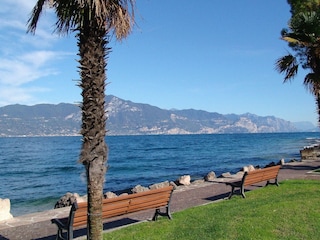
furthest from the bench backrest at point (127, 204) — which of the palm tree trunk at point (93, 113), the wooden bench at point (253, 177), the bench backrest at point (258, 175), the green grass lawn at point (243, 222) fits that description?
the bench backrest at point (258, 175)

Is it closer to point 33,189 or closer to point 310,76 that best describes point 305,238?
point 310,76

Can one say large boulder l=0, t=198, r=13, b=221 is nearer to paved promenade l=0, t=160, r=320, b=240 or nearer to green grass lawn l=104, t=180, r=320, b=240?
paved promenade l=0, t=160, r=320, b=240

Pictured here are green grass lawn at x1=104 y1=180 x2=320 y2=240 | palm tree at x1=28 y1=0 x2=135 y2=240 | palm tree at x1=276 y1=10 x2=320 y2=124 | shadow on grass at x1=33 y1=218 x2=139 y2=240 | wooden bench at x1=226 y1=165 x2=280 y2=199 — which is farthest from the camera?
palm tree at x1=276 y1=10 x2=320 y2=124

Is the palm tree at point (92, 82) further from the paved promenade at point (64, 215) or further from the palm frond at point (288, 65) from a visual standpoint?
the palm frond at point (288, 65)

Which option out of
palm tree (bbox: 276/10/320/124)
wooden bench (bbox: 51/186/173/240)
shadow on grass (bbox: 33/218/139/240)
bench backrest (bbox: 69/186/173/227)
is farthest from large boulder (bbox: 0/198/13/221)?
palm tree (bbox: 276/10/320/124)

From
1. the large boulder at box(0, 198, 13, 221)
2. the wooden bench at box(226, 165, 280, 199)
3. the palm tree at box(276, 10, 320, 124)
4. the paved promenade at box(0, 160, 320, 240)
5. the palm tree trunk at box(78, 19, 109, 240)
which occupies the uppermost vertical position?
the palm tree at box(276, 10, 320, 124)

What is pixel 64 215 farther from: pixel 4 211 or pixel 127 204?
pixel 127 204

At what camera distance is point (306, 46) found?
1594cm

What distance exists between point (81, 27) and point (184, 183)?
39.4 feet

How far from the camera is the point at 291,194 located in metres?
10.7

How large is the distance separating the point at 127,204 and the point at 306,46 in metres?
12.0

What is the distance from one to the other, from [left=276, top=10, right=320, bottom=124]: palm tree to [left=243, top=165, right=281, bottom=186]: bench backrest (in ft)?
18.5

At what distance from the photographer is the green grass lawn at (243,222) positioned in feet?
22.3

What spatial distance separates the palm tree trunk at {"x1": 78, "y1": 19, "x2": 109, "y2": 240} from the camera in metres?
5.03
